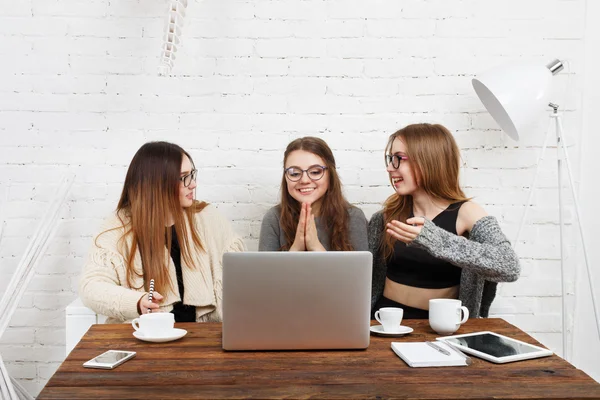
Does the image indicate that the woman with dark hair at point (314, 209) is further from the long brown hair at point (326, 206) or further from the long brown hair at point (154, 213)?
the long brown hair at point (154, 213)

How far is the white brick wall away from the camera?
2787 millimetres

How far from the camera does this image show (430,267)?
92.4 inches

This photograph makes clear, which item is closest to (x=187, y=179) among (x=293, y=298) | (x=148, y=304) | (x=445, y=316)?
(x=148, y=304)

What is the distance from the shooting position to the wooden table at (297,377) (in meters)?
1.23

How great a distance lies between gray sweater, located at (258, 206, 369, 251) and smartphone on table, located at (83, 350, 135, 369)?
116 centimetres

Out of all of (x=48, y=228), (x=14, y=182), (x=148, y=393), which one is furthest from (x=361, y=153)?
(x=148, y=393)

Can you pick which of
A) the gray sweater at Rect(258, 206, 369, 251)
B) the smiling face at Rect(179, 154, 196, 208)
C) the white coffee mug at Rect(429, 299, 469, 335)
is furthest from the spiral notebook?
the smiling face at Rect(179, 154, 196, 208)

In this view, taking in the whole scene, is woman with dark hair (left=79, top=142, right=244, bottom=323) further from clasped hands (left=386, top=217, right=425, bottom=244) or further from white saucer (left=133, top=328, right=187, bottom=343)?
clasped hands (left=386, top=217, right=425, bottom=244)

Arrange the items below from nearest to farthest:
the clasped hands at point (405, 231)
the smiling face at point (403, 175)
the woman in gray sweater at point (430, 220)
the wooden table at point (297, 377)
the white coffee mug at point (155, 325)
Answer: the wooden table at point (297, 377), the white coffee mug at point (155, 325), the clasped hands at point (405, 231), the woman in gray sweater at point (430, 220), the smiling face at point (403, 175)

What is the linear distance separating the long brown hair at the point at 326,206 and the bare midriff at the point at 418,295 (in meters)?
0.29

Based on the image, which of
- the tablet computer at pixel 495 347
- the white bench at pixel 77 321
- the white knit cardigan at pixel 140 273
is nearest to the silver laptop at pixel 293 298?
the tablet computer at pixel 495 347

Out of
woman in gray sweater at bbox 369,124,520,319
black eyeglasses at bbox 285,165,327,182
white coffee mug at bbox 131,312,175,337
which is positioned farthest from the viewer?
black eyeglasses at bbox 285,165,327,182

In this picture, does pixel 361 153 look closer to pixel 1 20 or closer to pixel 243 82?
pixel 243 82

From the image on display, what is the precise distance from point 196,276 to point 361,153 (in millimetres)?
1006
